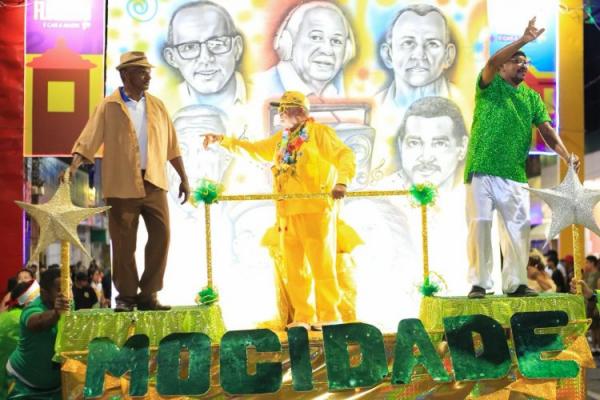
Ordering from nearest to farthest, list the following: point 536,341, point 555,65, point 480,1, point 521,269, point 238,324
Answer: point 536,341 < point 521,269 < point 238,324 < point 480,1 < point 555,65

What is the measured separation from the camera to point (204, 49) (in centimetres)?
873

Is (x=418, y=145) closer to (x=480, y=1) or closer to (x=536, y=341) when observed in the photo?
(x=480, y=1)

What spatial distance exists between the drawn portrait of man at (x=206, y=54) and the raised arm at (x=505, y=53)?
10.7 feet

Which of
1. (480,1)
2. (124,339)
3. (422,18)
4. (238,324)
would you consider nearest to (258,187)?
(238,324)

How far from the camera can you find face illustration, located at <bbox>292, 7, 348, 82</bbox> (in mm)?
8805

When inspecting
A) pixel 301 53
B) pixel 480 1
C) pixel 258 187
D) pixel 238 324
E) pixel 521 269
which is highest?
pixel 480 1

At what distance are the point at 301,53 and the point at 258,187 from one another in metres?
1.42

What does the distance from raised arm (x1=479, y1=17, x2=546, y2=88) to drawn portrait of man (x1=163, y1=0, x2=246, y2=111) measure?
327 centimetres

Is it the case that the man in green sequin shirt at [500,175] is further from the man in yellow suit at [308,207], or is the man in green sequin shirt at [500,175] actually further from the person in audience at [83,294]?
the person in audience at [83,294]

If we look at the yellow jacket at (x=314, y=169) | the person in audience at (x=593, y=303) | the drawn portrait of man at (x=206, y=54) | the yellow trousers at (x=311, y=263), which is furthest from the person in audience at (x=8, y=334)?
the person in audience at (x=593, y=303)

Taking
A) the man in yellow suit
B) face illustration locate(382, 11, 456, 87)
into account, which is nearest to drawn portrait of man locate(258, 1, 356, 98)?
face illustration locate(382, 11, 456, 87)

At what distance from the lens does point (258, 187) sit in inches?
342

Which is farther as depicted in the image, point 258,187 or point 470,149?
point 258,187

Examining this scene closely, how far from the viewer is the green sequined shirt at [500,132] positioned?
6.03 m
